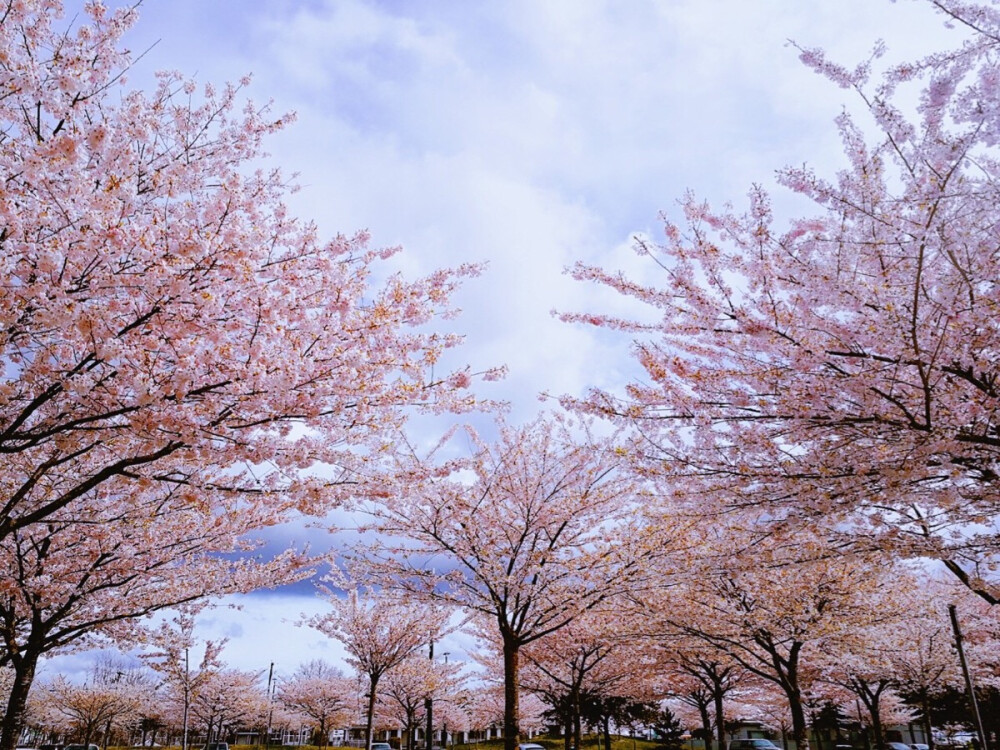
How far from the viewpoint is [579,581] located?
10375 millimetres

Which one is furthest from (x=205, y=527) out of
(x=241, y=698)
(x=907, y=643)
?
(x=241, y=698)

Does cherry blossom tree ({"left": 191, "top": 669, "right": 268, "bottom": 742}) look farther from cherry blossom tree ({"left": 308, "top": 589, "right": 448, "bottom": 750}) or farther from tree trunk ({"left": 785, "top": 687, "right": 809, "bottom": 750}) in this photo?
tree trunk ({"left": 785, "top": 687, "right": 809, "bottom": 750})

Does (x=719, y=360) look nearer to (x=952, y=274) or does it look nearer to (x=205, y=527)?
(x=952, y=274)

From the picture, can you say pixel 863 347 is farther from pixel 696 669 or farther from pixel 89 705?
pixel 89 705

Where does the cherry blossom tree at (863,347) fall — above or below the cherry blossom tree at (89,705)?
above

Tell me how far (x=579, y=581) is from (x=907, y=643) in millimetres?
13779

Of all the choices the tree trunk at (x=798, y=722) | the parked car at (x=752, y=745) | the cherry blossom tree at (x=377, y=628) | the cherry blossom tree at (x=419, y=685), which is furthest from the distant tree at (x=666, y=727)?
the tree trunk at (x=798, y=722)

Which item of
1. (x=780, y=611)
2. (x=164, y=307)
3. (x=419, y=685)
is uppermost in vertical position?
(x=164, y=307)

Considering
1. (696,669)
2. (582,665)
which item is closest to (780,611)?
(582,665)

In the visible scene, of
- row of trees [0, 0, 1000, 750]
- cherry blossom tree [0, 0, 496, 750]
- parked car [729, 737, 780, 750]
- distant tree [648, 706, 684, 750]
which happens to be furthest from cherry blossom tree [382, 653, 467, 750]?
cherry blossom tree [0, 0, 496, 750]

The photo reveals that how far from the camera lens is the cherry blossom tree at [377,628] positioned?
1903 cm

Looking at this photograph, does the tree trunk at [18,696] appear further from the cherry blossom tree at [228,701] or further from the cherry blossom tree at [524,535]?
the cherry blossom tree at [228,701]

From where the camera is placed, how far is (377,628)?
19.4 m

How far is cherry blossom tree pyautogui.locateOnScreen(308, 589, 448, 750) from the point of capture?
19.0 metres
